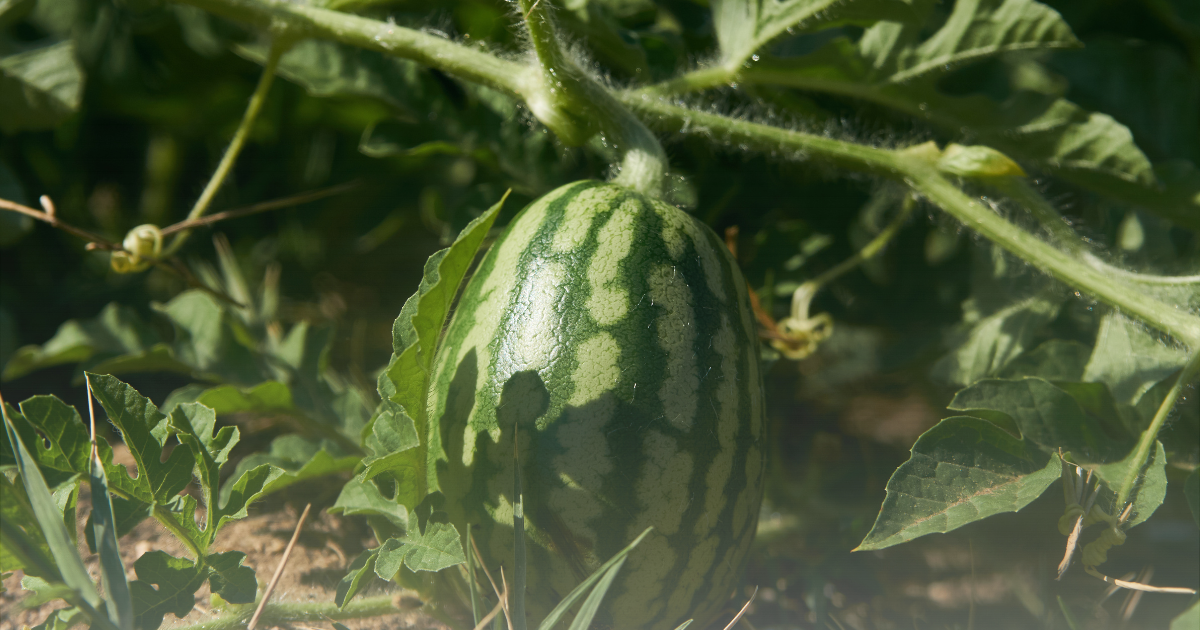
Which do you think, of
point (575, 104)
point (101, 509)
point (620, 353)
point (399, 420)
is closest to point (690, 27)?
point (575, 104)

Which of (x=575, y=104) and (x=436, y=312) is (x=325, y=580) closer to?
(x=436, y=312)

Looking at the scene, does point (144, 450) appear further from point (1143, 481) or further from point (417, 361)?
point (1143, 481)

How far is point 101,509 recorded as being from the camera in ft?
3.01

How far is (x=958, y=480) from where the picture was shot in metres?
1.14

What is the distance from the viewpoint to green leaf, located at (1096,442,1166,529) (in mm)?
1121

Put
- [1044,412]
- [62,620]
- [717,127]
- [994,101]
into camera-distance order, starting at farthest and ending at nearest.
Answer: [994,101], [717,127], [1044,412], [62,620]

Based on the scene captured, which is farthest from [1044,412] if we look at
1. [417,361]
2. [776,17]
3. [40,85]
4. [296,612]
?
[40,85]

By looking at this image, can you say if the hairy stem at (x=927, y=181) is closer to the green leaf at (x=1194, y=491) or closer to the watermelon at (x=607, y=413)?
the green leaf at (x=1194, y=491)

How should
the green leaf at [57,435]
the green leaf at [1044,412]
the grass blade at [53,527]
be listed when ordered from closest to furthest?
the grass blade at [53,527] < the green leaf at [57,435] < the green leaf at [1044,412]

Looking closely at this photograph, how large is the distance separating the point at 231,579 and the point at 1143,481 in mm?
1355

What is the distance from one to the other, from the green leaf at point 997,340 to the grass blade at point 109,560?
1471 mm

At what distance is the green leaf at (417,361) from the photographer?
3.41ft

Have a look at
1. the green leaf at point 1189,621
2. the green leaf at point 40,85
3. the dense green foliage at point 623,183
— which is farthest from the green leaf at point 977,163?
the green leaf at point 40,85

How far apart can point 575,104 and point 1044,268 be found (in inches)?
34.4
